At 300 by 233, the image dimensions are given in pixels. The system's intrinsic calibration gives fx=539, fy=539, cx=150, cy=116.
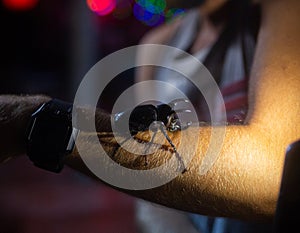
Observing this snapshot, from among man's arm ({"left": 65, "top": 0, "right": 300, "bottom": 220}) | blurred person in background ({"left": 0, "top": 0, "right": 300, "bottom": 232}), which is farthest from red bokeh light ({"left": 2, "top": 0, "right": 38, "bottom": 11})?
man's arm ({"left": 65, "top": 0, "right": 300, "bottom": 220})

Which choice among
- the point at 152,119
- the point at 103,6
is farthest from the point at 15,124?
the point at 103,6

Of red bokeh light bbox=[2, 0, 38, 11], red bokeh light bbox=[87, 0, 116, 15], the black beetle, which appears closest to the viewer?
the black beetle

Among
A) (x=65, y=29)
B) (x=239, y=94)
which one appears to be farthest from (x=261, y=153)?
(x=65, y=29)

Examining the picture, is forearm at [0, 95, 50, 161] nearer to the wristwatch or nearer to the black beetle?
the wristwatch

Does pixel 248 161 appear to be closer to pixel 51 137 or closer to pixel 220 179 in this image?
pixel 220 179

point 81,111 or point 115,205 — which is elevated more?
point 81,111

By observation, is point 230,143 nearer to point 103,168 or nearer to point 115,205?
point 103,168
